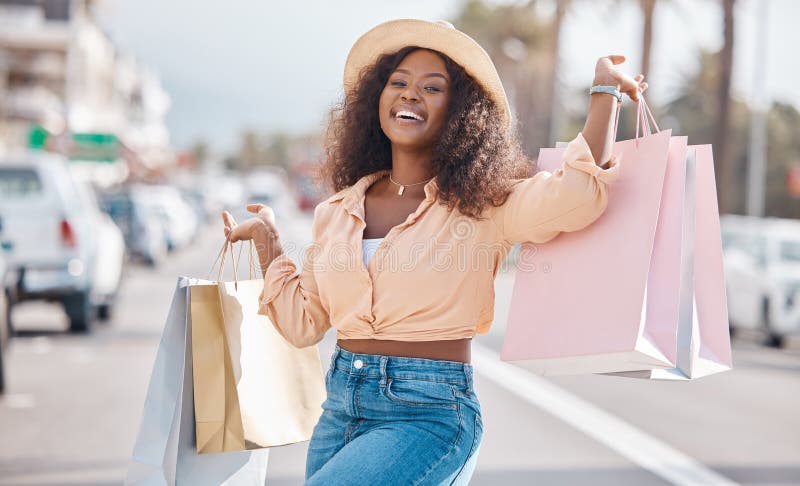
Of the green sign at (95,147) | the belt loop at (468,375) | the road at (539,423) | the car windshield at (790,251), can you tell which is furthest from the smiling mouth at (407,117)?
the green sign at (95,147)

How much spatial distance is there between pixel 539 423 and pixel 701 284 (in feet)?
17.9

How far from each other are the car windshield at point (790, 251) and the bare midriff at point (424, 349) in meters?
13.3

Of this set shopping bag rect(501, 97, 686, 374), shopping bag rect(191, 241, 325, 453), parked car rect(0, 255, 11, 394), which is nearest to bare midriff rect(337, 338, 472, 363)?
shopping bag rect(501, 97, 686, 374)

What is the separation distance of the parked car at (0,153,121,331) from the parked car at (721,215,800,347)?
8339 millimetres

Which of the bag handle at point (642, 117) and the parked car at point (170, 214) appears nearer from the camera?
the bag handle at point (642, 117)

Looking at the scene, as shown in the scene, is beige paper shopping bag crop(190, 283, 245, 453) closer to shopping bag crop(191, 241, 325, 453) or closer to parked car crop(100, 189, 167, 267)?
shopping bag crop(191, 241, 325, 453)

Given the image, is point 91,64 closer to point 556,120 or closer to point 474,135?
point 556,120

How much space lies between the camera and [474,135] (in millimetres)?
3178

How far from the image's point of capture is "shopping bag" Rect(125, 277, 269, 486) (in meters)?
3.20

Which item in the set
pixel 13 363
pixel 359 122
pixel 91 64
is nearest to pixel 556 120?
pixel 13 363

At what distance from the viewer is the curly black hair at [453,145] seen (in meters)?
3.07

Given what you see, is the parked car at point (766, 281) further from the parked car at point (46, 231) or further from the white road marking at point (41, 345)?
the white road marking at point (41, 345)

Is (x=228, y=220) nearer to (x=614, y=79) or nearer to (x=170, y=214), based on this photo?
(x=614, y=79)

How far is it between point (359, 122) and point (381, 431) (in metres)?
1.07
